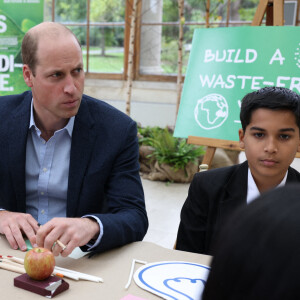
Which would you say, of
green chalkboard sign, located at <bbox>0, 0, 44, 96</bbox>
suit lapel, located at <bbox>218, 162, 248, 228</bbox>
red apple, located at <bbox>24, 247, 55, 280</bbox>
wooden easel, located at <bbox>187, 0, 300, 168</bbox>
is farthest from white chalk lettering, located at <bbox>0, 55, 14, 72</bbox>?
red apple, located at <bbox>24, 247, 55, 280</bbox>

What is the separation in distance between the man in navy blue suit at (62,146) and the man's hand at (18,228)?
29 cm

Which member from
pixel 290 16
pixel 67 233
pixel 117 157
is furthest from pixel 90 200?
pixel 290 16

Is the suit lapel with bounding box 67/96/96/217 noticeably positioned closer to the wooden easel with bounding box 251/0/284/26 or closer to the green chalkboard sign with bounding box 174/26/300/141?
the green chalkboard sign with bounding box 174/26/300/141

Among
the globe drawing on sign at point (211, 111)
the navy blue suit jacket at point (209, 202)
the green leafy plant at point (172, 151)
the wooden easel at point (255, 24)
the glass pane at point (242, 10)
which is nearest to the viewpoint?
the navy blue suit jacket at point (209, 202)

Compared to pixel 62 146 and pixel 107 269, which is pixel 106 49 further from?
pixel 107 269

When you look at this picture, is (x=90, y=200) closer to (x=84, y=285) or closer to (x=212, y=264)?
(x=84, y=285)

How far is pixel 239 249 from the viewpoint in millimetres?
317

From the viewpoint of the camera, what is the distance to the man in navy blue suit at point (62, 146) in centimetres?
151

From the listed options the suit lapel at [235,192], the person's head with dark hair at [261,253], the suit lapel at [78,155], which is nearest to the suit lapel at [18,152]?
the suit lapel at [78,155]

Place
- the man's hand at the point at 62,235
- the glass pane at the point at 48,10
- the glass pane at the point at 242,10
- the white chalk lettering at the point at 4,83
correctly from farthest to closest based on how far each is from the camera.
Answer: the glass pane at the point at 48,10 < the glass pane at the point at 242,10 < the white chalk lettering at the point at 4,83 < the man's hand at the point at 62,235

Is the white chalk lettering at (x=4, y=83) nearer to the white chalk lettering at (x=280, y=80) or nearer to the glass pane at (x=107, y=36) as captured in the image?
the white chalk lettering at (x=280, y=80)

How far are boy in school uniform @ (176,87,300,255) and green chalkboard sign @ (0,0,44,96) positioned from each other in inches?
83.8

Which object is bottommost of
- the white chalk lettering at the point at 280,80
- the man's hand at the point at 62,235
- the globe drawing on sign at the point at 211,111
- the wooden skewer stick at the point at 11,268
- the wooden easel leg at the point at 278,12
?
the wooden skewer stick at the point at 11,268

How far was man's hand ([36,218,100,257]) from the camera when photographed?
3.67ft
